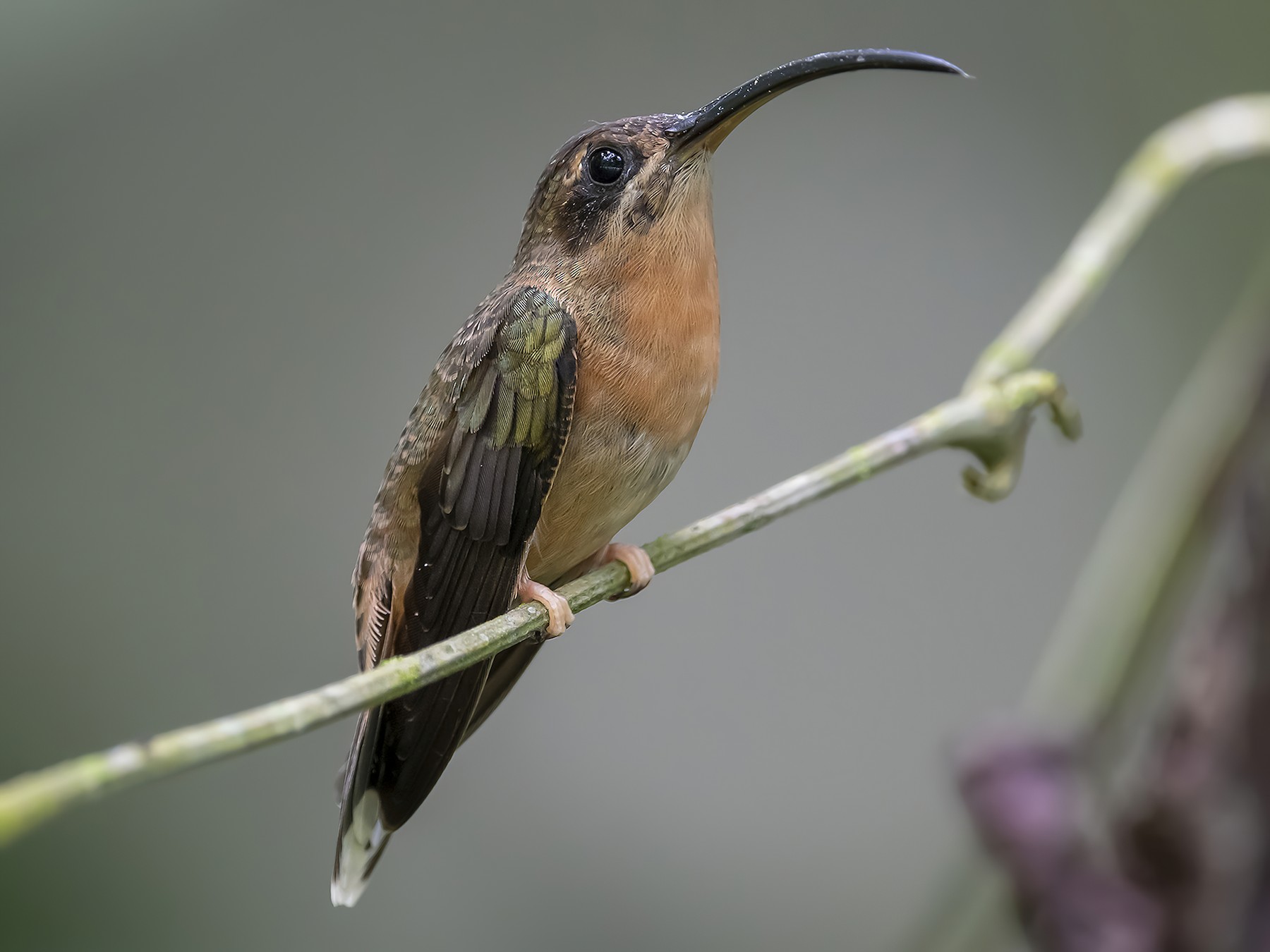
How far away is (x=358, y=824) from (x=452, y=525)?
34 centimetres

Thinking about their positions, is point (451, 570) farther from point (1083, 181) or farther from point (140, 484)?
point (1083, 181)

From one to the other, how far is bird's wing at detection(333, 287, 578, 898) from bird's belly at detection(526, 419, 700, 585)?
0.04 meters

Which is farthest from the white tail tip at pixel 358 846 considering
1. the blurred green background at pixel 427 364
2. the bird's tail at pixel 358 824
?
the blurred green background at pixel 427 364

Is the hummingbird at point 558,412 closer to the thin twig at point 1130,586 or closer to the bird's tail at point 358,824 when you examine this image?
the bird's tail at point 358,824

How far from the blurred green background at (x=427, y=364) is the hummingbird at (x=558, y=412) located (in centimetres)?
151

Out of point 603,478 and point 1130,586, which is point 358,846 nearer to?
point 603,478

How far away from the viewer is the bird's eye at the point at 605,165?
4.58 ft

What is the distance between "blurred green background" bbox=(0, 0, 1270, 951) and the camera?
9.78ft

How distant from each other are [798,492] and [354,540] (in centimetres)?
238

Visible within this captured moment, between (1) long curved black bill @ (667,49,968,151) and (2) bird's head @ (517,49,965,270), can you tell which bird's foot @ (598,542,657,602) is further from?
(1) long curved black bill @ (667,49,968,151)

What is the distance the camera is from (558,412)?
1318mm

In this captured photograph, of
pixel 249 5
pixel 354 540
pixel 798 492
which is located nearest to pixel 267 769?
pixel 354 540

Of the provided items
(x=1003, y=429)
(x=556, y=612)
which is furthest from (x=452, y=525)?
(x=1003, y=429)

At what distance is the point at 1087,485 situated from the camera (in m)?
3.61
